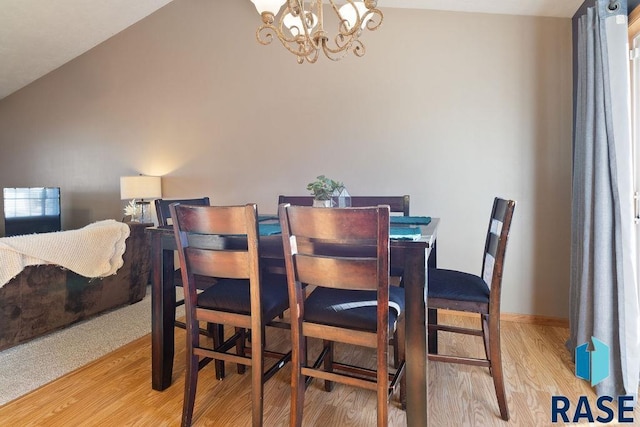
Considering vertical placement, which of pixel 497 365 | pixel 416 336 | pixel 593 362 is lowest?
pixel 593 362

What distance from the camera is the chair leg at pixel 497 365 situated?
1.61m

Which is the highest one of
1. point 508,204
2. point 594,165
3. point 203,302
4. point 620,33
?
point 620,33

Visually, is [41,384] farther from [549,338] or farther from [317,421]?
[549,338]

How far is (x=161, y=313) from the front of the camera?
184 cm

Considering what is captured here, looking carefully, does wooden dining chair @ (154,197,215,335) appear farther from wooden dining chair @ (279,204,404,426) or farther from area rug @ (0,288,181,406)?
wooden dining chair @ (279,204,404,426)

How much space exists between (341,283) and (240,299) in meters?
0.53

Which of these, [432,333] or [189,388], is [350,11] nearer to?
[432,333]

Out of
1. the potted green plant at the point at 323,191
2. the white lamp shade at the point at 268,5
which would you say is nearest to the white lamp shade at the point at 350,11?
the white lamp shade at the point at 268,5

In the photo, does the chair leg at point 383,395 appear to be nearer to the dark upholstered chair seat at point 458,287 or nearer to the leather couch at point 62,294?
the dark upholstered chair seat at point 458,287

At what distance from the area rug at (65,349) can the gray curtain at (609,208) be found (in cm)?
287

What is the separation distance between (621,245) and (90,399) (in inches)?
110

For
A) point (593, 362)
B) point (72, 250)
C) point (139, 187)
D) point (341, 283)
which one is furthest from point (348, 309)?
point (139, 187)

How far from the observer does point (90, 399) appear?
1.80 m

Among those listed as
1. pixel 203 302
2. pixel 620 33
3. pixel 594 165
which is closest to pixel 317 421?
pixel 203 302
